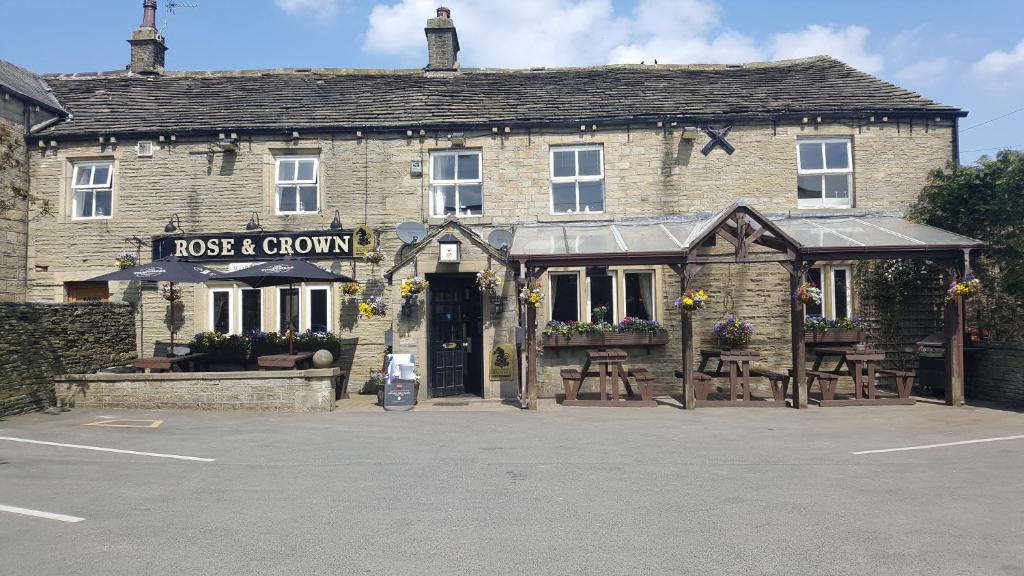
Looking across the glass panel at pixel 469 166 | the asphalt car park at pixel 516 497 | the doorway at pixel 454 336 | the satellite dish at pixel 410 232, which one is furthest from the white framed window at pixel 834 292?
the satellite dish at pixel 410 232

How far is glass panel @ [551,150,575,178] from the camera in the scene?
1457cm

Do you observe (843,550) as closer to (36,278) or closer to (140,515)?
(140,515)

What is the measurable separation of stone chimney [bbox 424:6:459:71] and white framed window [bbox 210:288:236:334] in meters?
7.37

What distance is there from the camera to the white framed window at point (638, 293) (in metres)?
14.2

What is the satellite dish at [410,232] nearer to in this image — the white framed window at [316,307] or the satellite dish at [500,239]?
the satellite dish at [500,239]

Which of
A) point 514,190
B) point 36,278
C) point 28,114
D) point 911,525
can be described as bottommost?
point 911,525

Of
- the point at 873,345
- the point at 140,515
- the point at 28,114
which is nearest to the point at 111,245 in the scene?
the point at 28,114

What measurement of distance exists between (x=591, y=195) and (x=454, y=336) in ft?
14.2

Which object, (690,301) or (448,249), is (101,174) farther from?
(690,301)

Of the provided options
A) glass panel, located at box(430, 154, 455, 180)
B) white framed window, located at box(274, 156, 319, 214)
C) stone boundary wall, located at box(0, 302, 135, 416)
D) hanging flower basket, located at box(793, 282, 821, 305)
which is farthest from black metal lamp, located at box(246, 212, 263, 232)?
hanging flower basket, located at box(793, 282, 821, 305)

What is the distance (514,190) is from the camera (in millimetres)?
14398

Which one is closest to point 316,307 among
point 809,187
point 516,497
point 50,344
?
point 50,344

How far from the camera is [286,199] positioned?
14.7 meters

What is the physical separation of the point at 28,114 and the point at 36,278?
146 inches
